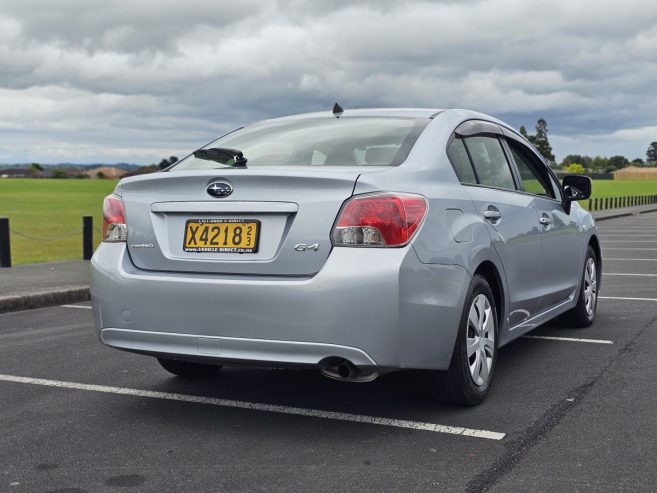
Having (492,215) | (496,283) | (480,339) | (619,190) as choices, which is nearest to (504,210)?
(492,215)

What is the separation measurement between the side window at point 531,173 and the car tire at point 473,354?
1495mm

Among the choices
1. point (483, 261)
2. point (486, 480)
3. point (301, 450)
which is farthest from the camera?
point (483, 261)

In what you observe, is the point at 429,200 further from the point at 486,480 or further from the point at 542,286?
the point at 542,286

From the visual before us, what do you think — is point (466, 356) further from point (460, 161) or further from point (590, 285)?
point (590, 285)

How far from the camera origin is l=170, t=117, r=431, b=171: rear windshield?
467 cm

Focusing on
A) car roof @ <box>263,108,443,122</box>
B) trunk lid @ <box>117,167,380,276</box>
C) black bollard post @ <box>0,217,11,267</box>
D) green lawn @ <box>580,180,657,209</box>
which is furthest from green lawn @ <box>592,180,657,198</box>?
trunk lid @ <box>117,167,380,276</box>

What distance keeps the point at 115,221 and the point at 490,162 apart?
2.37 m

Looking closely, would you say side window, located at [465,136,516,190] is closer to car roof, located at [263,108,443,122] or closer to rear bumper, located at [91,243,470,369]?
car roof, located at [263,108,443,122]

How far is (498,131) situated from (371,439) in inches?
101

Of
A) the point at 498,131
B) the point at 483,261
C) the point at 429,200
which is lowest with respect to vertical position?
the point at 483,261

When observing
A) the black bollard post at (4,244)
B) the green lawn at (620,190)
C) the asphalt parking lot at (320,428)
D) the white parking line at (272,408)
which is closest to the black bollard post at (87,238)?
the black bollard post at (4,244)

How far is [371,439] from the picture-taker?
4176 mm

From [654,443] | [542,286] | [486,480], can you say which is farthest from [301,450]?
[542,286]

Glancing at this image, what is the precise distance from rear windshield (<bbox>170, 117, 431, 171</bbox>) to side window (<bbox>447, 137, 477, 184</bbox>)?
8.6 inches
